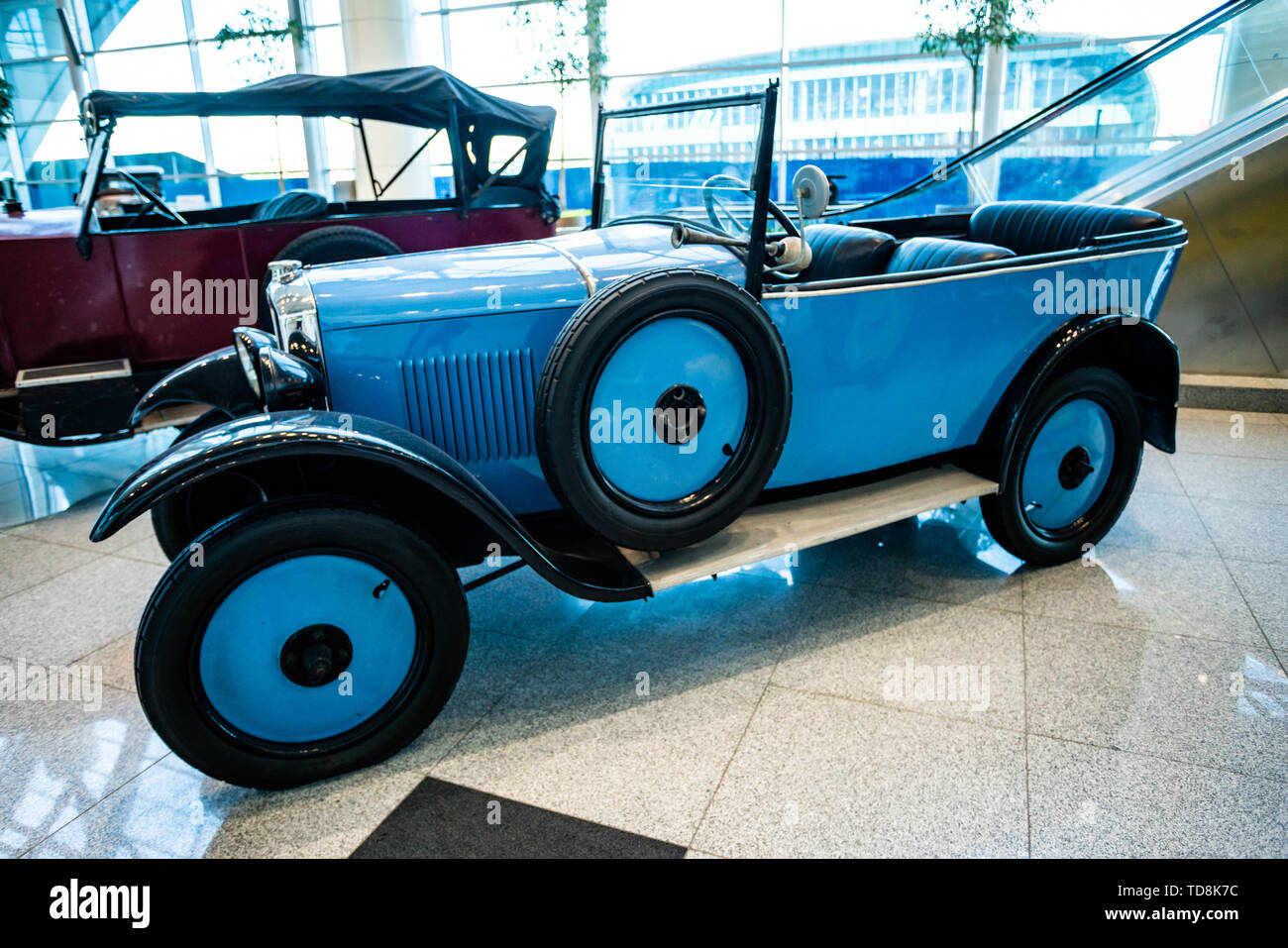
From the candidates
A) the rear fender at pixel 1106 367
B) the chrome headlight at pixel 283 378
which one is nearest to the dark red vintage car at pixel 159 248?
the chrome headlight at pixel 283 378

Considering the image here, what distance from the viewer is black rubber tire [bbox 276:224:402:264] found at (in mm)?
4910

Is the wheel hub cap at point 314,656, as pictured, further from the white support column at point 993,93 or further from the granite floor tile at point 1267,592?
the white support column at point 993,93

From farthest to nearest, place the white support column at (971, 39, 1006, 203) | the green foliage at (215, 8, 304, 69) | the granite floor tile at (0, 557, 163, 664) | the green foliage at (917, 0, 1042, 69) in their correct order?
the green foliage at (215, 8, 304, 69), the white support column at (971, 39, 1006, 203), the green foliage at (917, 0, 1042, 69), the granite floor tile at (0, 557, 163, 664)

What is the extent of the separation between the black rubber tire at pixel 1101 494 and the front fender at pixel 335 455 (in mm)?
1614

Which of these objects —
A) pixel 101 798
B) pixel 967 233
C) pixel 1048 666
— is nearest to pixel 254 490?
pixel 101 798

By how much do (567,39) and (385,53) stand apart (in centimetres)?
252

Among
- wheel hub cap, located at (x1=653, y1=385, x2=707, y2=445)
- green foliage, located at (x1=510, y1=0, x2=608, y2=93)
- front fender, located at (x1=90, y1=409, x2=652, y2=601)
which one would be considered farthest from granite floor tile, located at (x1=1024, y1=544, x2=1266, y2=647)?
green foliage, located at (x1=510, y1=0, x2=608, y2=93)

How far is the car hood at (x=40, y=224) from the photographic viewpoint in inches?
178

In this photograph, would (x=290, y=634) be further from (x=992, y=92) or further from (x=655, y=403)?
(x=992, y=92)

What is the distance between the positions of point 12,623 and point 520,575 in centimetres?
191

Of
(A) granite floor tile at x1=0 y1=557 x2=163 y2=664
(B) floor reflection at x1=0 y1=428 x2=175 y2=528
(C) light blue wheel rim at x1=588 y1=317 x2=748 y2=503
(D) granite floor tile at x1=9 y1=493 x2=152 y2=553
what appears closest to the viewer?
(C) light blue wheel rim at x1=588 y1=317 x2=748 y2=503

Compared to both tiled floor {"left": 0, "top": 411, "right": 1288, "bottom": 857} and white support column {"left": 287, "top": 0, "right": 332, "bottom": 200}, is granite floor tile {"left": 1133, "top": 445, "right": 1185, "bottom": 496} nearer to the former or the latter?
tiled floor {"left": 0, "top": 411, "right": 1288, "bottom": 857}

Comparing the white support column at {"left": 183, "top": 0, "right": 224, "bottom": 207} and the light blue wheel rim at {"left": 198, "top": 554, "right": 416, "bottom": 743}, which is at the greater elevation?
the white support column at {"left": 183, "top": 0, "right": 224, "bottom": 207}

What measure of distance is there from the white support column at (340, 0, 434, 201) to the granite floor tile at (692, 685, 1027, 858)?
1018 centimetres
